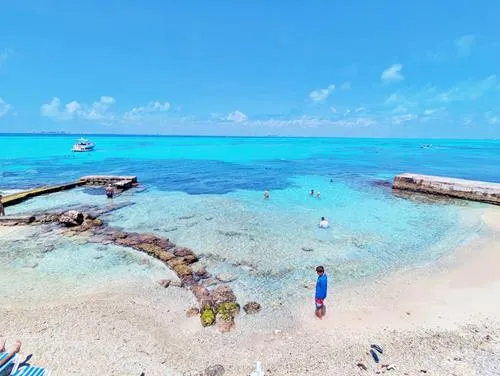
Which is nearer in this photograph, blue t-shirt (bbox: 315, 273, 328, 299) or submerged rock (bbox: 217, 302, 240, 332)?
submerged rock (bbox: 217, 302, 240, 332)

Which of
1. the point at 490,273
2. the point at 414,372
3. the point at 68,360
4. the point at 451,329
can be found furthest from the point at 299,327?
the point at 490,273

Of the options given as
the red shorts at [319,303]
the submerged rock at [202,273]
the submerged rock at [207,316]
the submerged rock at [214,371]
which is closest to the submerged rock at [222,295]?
the submerged rock at [207,316]

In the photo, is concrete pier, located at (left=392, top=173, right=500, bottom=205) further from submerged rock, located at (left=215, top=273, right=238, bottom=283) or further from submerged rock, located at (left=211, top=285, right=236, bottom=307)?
submerged rock, located at (left=211, top=285, right=236, bottom=307)

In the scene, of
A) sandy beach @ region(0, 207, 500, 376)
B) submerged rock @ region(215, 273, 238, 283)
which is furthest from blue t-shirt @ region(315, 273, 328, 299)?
submerged rock @ region(215, 273, 238, 283)

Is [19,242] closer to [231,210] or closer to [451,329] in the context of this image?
[231,210]

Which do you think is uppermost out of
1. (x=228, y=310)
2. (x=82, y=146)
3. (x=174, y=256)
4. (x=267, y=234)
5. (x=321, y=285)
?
(x=321, y=285)

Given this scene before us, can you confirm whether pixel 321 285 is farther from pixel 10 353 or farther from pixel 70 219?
pixel 70 219

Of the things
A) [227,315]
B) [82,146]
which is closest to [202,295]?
[227,315]
